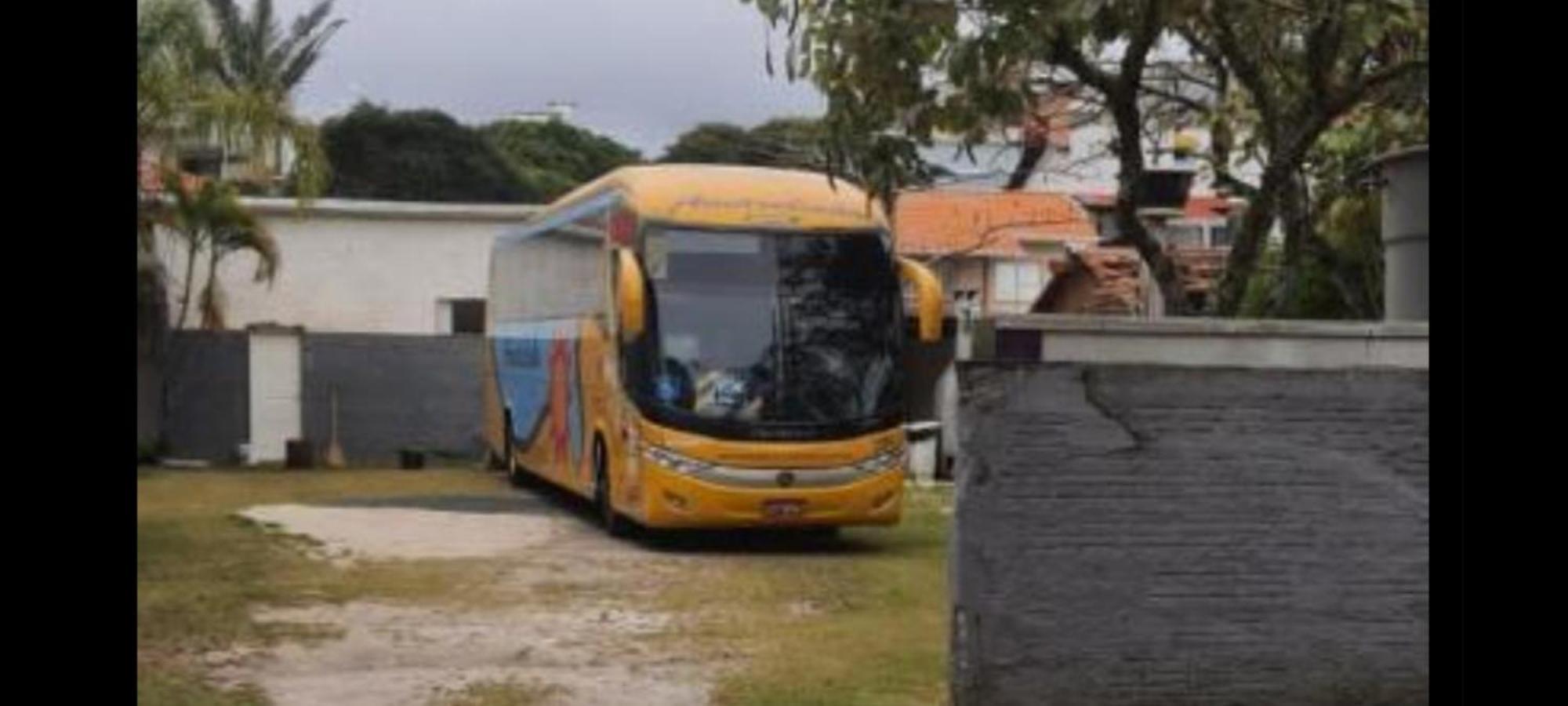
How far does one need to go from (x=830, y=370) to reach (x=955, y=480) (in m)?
6.97

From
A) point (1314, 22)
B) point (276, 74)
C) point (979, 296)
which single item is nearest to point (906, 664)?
point (1314, 22)

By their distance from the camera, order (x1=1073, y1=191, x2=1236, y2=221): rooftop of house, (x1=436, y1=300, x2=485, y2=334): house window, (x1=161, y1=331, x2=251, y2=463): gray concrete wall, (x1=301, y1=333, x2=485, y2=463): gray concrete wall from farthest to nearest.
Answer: (x1=436, y1=300, x2=485, y2=334): house window
(x1=301, y1=333, x2=485, y2=463): gray concrete wall
(x1=161, y1=331, x2=251, y2=463): gray concrete wall
(x1=1073, y1=191, x2=1236, y2=221): rooftop of house

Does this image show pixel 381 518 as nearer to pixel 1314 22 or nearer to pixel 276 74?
pixel 1314 22

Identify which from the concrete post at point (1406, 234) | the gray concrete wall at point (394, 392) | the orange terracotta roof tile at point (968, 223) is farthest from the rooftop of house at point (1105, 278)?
the concrete post at point (1406, 234)

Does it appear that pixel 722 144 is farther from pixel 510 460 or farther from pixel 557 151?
pixel 510 460

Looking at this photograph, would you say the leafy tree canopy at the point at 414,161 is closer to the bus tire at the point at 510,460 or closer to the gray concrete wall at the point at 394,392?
the gray concrete wall at the point at 394,392

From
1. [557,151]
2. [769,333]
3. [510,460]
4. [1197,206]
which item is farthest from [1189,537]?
[557,151]

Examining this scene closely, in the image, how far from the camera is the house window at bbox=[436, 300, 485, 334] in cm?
2855

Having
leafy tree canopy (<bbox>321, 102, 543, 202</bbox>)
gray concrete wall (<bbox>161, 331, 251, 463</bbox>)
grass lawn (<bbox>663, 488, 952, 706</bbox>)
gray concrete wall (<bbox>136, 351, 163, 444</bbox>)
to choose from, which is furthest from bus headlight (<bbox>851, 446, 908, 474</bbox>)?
leafy tree canopy (<bbox>321, 102, 543, 202</bbox>)

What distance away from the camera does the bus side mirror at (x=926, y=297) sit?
14977mm

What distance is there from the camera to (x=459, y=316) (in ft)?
94.5

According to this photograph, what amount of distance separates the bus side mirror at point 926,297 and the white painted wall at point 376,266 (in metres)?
13.4

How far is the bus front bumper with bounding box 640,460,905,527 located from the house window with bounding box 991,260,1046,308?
914 inches

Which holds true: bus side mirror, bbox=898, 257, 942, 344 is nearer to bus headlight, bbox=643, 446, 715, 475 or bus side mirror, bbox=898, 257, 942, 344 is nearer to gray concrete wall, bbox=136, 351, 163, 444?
bus headlight, bbox=643, 446, 715, 475
